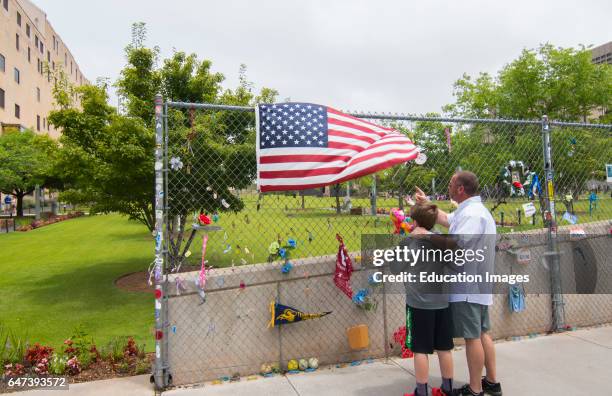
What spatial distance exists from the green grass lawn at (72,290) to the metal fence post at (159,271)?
2.08m

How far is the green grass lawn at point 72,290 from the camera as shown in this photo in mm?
7047

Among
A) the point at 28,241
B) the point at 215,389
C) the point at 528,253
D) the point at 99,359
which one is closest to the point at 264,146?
the point at 215,389

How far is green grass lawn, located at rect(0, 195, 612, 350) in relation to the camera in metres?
5.08

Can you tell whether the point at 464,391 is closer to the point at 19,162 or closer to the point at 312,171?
the point at 312,171

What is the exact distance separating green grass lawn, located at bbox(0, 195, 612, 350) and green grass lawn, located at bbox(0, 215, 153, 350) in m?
0.02

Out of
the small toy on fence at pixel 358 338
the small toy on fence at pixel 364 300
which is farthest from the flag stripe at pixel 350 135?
the small toy on fence at pixel 358 338

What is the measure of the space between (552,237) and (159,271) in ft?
14.8

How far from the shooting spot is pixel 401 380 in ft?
13.1

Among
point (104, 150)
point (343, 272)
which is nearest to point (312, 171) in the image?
point (343, 272)

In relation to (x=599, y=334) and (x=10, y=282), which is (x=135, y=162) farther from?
(x=599, y=334)

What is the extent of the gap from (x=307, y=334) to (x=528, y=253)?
2783mm

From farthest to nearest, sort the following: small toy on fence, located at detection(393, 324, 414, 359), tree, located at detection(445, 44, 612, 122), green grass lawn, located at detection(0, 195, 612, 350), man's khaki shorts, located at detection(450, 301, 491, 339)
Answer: tree, located at detection(445, 44, 612, 122) → green grass lawn, located at detection(0, 195, 612, 350) → small toy on fence, located at detection(393, 324, 414, 359) → man's khaki shorts, located at detection(450, 301, 491, 339)

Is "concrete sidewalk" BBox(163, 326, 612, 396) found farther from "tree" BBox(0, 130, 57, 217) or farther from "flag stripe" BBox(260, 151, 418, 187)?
"tree" BBox(0, 130, 57, 217)

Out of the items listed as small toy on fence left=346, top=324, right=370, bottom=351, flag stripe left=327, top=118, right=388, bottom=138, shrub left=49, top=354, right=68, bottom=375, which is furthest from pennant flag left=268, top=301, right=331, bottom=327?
shrub left=49, top=354, right=68, bottom=375
